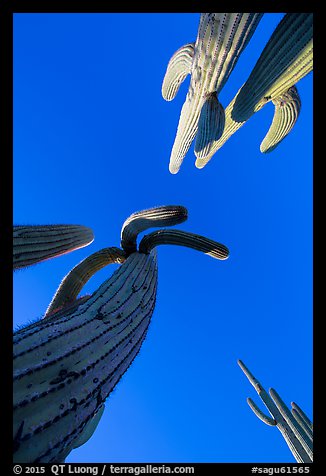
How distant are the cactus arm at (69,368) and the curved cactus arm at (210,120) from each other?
5.79ft

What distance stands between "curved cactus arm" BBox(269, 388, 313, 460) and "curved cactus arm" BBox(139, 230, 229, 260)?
8.86 ft

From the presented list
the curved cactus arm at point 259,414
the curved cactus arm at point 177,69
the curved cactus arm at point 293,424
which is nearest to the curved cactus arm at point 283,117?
the curved cactus arm at point 177,69

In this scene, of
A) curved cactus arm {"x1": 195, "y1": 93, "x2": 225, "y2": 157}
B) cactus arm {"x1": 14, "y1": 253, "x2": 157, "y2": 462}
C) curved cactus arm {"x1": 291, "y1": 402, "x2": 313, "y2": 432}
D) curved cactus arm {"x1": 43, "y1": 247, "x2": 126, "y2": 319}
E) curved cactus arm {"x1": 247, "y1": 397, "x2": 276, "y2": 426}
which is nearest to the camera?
cactus arm {"x1": 14, "y1": 253, "x2": 157, "y2": 462}

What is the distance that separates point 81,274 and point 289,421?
11.8 feet

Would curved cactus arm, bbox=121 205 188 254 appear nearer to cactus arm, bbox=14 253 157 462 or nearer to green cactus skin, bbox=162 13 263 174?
green cactus skin, bbox=162 13 263 174

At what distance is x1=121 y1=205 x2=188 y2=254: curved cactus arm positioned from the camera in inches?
137

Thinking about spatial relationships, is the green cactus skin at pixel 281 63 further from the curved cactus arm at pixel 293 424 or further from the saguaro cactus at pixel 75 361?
the curved cactus arm at pixel 293 424

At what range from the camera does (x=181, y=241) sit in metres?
3.69

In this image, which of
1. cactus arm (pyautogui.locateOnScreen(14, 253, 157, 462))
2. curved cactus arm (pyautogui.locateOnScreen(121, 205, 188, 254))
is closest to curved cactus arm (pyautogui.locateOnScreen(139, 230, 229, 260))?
curved cactus arm (pyautogui.locateOnScreen(121, 205, 188, 254))

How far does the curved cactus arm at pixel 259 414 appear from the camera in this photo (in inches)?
191
